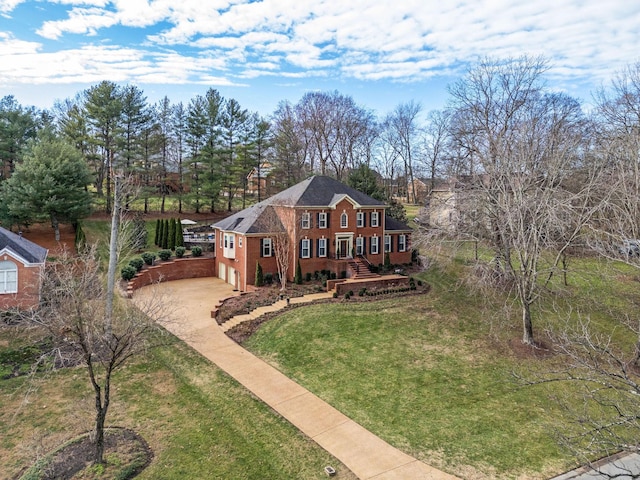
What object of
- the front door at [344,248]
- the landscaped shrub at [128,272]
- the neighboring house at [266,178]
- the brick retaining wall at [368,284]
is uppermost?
the neighboring house at [266,178]

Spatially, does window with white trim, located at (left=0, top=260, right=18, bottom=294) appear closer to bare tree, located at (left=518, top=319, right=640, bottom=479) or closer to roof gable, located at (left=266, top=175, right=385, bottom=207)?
roof gable, located at (left=266, top=175, right=385, bottom=207)

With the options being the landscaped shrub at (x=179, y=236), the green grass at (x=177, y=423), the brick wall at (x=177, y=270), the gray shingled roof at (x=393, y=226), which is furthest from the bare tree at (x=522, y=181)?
the landscaped shrub at (x=179, y=236)

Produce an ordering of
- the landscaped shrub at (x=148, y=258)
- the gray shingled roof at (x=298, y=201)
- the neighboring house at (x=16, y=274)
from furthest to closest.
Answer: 1. the landscaped shrub at (x=148, y=258)
2. the gray shingled roof at (x=298, y=201)
3. the neighboring house at (x=16, y=274)

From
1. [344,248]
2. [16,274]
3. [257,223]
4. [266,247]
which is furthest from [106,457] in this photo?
[344,248]

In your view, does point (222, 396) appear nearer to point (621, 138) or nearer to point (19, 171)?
point (621, 138)

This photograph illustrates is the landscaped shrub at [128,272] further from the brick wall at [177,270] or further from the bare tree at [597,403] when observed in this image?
the bare tree at [597,403]

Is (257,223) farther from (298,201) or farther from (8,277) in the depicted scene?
(8,277)

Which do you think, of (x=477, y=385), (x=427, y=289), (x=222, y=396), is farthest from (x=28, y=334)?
(x=427, y=289)
